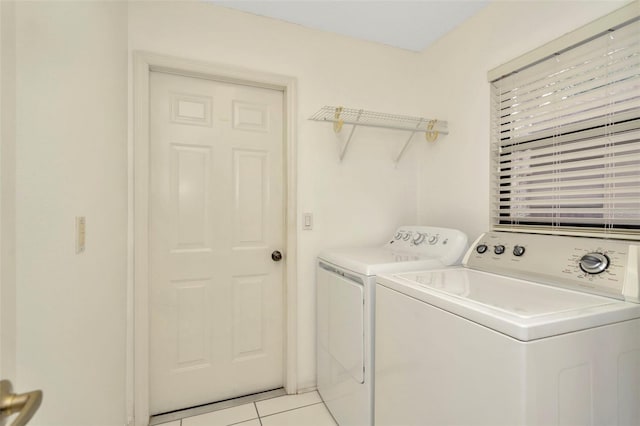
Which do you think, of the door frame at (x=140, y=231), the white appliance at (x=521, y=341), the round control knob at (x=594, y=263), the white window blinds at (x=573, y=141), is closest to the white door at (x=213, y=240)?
the door frame at (x=140, y=231)

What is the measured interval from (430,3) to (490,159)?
101 cm

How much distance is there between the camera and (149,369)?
182cm

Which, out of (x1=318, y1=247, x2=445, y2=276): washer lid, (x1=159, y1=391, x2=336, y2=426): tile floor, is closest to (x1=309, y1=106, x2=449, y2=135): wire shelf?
(x1=318, y1=247, x2=445, y2=276): washer lid

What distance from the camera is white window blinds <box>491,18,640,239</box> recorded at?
1.25m

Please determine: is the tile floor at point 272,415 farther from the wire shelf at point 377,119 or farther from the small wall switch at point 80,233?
the wire shelf at point 377,119

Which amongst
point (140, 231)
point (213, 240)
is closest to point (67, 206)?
point (140, 231)

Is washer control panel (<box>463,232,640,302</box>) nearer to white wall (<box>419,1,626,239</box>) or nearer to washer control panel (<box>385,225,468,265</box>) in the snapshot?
washer control panel (<box>385,225,468,265</box>)

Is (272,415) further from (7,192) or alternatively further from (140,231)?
(7,192)

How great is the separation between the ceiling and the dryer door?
1.61m

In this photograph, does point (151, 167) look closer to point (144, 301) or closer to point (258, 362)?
point (144, 301)

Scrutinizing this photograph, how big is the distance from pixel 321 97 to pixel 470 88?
3.20 ft

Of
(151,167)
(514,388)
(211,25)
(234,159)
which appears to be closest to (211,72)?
(211,25)

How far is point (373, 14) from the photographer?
195 cm

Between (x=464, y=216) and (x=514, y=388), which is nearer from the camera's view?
(x=514, y=388)
